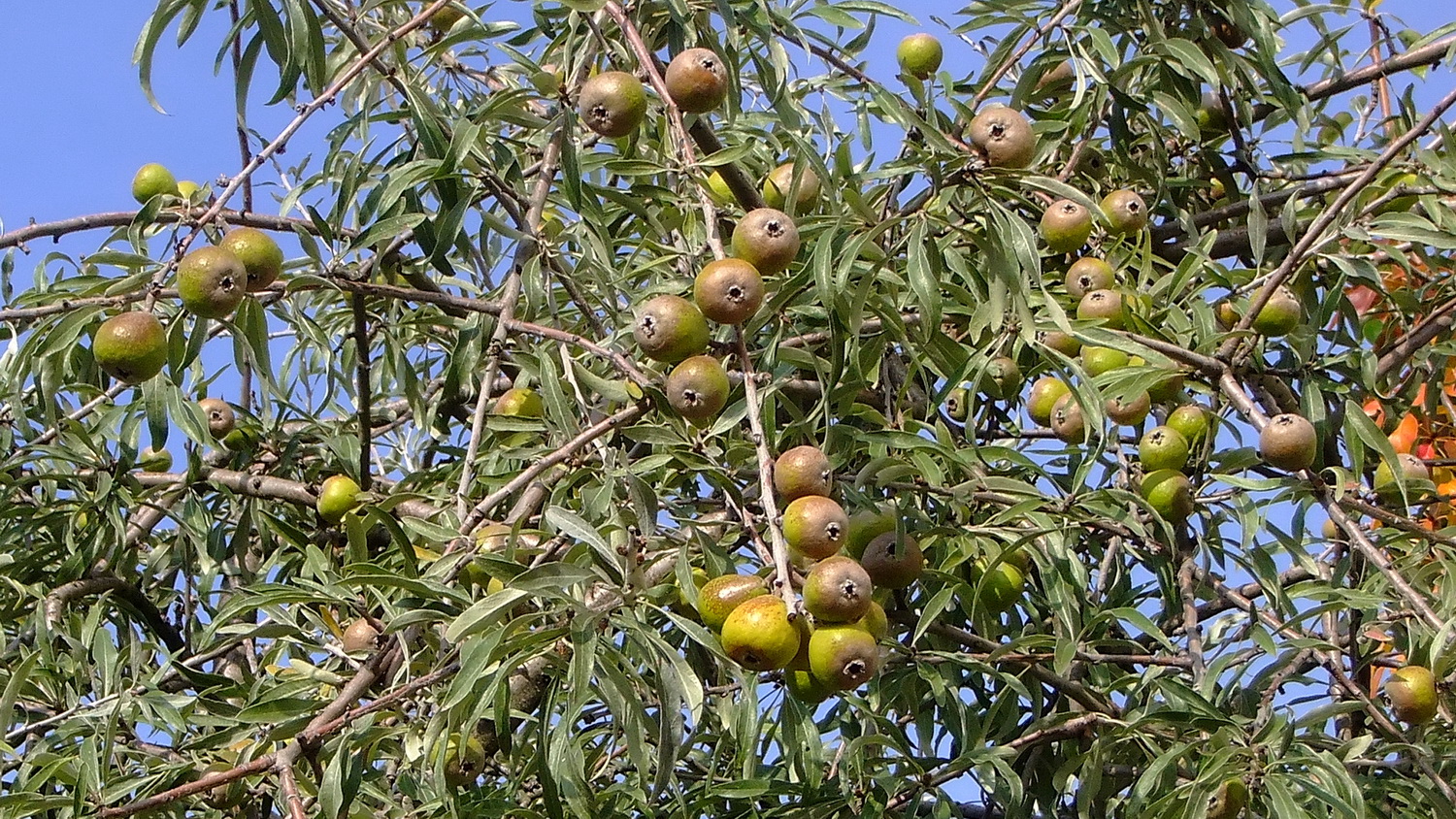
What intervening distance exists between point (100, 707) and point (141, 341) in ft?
2.11

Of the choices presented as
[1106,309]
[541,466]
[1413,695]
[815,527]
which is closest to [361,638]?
[541,466]

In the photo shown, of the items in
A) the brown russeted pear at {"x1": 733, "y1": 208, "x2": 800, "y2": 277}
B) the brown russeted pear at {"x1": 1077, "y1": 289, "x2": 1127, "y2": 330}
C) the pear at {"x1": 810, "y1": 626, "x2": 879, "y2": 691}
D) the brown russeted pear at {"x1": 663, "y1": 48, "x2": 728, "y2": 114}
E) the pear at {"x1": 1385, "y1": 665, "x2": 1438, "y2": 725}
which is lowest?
the pear at {"x1": 1385, "y1": 665, "x2": 1438, "y2": 725}

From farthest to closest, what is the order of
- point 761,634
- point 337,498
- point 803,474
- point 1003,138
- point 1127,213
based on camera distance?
point 337,498, point 1127,213, point 1003,138, point 803,474, point 761,634

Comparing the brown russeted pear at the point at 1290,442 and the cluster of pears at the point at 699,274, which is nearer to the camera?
the cluster of pears at the point at 699,274

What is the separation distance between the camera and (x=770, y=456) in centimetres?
148

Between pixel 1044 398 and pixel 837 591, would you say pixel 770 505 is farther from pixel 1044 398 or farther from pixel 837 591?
pixel 1044 398

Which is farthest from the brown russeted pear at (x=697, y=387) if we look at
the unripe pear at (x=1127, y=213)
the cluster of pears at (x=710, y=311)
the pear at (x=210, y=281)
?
the unripe pear at (x=1127, y=213)

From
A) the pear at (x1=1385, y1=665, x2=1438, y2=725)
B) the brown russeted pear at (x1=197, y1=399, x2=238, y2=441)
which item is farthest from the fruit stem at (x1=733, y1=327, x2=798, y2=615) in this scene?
the brown russeted pear at (x1=197, y1=399, x2=238, y2=441)

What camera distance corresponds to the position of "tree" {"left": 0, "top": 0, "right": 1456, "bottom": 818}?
1519 millimetres

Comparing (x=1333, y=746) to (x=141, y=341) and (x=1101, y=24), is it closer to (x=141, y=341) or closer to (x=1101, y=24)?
(x=1101, y=24)

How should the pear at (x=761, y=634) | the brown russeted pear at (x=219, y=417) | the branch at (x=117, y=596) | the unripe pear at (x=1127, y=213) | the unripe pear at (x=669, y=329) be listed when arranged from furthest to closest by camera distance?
the brown russeted pear at (x=219, y=417) → the branch at (x=117, y=596) → the unripe pear at (x=1127, y=213) → the unripe pear at (x=669, y=329) → the pear at (x=761, y=634)

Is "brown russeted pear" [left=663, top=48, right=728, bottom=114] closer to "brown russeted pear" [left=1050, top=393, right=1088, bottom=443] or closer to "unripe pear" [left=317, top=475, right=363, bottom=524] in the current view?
"brown russeted pear" [left=1050, top=393, right=1088, bottom=443]

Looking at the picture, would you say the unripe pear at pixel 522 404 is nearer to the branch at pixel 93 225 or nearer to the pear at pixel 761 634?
the branch at pixel 93 225

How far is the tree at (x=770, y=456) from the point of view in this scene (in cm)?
152
